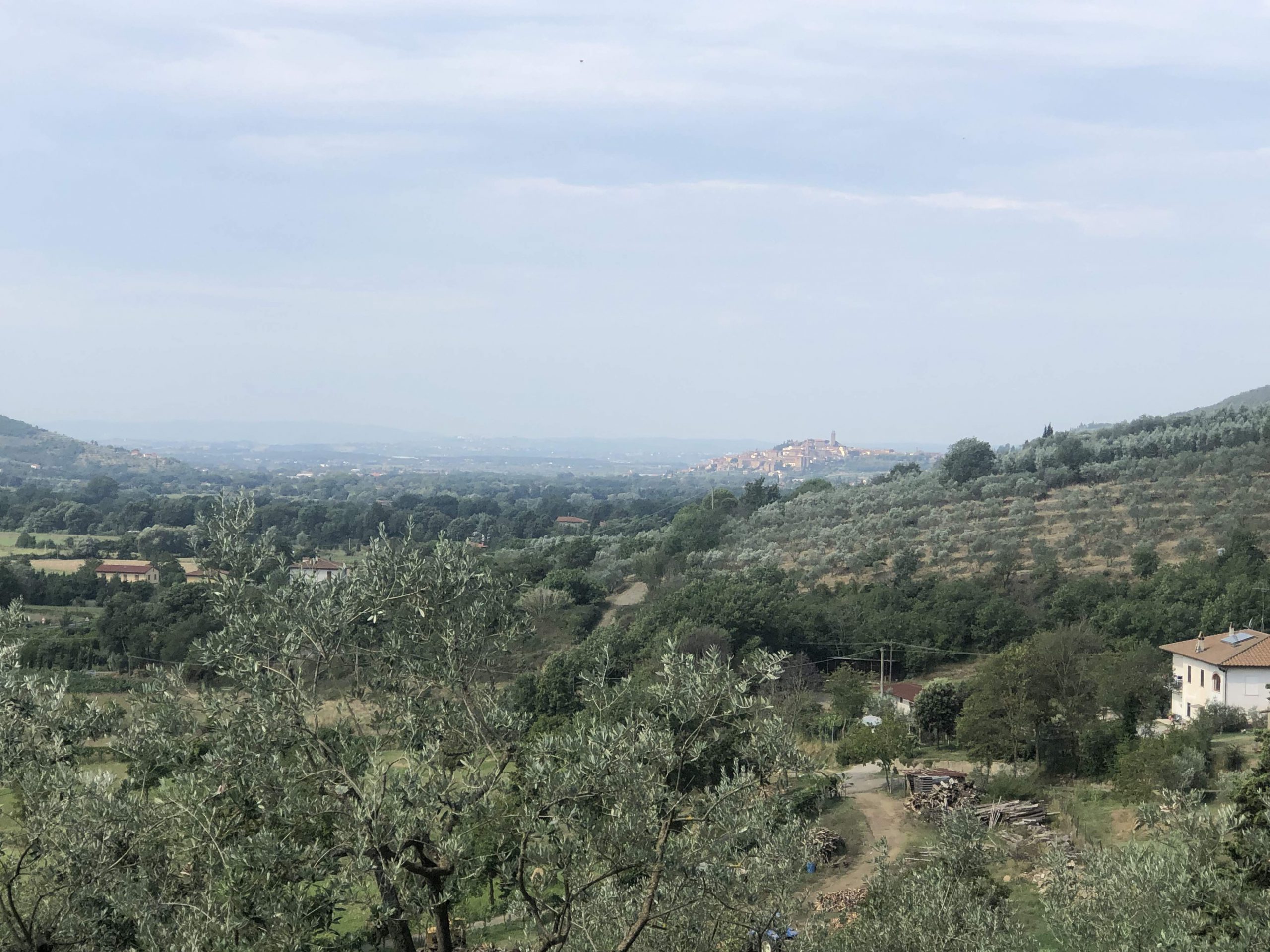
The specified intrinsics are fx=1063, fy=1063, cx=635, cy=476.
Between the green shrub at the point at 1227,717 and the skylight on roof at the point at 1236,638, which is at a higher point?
the skylight on roof at the point at 1236,638

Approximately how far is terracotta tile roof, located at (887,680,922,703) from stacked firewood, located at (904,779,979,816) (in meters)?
9.14

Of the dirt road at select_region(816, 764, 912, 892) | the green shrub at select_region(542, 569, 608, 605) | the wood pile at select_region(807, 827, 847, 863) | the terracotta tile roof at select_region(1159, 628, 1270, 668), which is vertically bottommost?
the dirt road at select_region(816, 764, 912, 892)

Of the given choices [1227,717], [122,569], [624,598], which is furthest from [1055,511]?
[122,569]

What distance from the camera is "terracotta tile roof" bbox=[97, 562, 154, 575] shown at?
68.8 meters

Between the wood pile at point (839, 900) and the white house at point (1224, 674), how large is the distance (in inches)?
593

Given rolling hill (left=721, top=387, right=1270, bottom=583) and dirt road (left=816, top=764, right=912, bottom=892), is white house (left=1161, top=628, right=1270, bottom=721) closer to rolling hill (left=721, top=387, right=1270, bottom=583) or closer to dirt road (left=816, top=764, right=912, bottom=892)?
dirt road (left=816, top=764, right=912, bottom=892)

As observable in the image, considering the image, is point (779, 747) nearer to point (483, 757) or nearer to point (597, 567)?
point (483, 757)

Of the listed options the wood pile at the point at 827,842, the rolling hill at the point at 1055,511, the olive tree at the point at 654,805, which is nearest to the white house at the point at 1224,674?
the wood pile at the point at 827,842

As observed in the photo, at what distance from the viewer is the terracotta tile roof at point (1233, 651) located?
3166cm

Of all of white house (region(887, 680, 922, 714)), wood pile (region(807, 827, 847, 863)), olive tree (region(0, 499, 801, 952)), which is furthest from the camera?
white house (region(887, 680, 922, 714))

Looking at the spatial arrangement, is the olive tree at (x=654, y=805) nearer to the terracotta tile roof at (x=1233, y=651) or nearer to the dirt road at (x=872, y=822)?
the dirt road at (x=872, y=822)

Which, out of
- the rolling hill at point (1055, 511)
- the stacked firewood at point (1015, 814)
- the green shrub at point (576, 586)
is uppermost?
the rolling hill at point (1055, 511)

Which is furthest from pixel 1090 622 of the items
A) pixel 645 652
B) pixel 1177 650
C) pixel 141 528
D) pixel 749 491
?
pixel 141 528

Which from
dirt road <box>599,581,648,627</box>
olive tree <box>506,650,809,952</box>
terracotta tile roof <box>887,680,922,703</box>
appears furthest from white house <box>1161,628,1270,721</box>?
dirt road <box>599,581,648,627</box>
